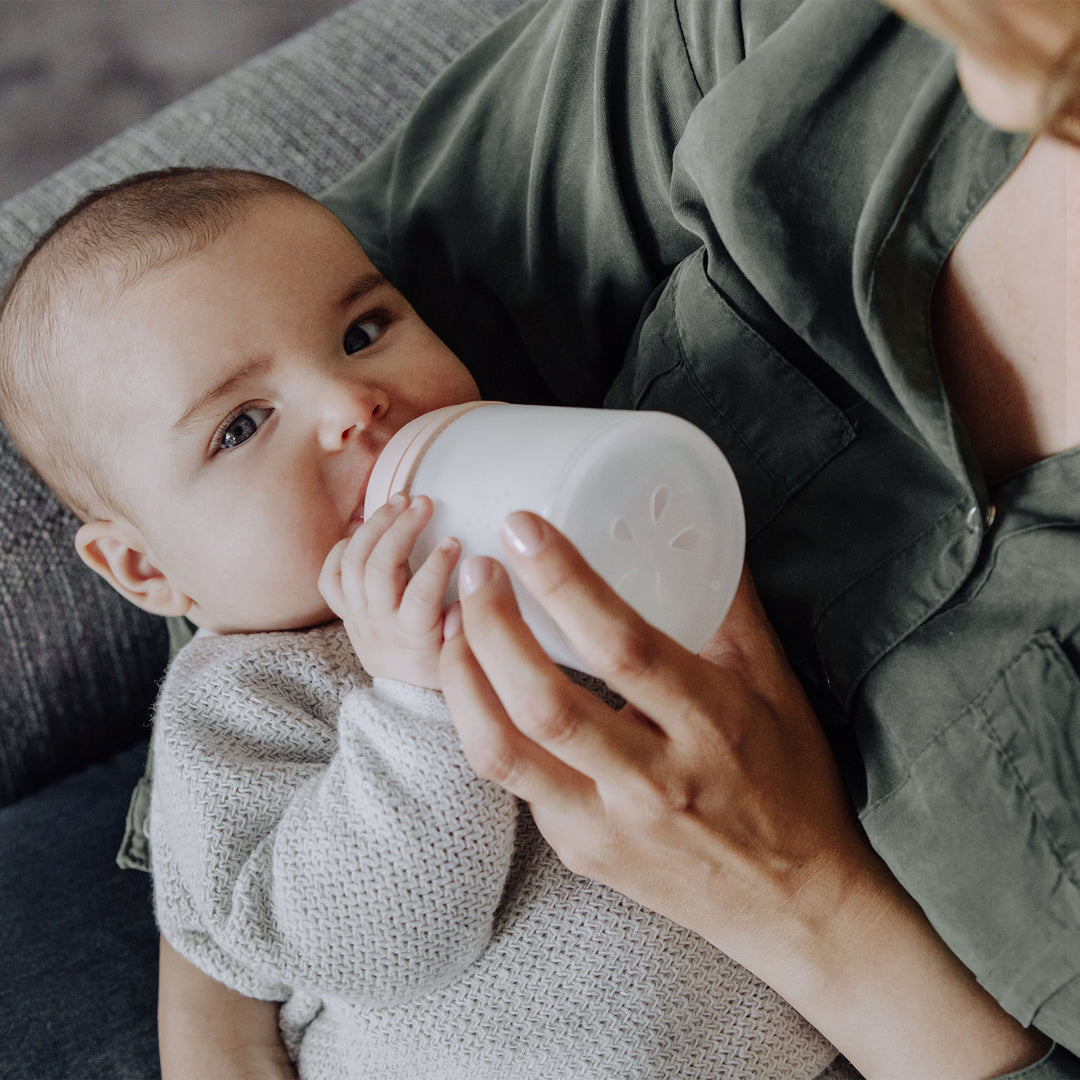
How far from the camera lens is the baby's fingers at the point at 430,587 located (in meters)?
0.66

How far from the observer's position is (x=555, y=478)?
607mm

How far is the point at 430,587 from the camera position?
2.18 ft

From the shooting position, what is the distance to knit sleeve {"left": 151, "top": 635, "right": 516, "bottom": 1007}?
75 centimetres

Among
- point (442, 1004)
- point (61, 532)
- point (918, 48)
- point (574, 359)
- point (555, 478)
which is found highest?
point (918, 48)

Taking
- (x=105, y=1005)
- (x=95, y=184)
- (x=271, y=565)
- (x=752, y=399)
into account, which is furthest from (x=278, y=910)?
(x=95, y=184)

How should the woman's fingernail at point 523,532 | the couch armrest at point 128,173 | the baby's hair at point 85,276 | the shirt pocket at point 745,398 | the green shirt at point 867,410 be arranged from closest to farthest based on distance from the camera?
the woman's fingernail at point 523,532 → the green shirt at point 867,410 → the shirt pocket at point 745,398 → the baby's hair at point 85,276 → the couch armrest at point 128,173

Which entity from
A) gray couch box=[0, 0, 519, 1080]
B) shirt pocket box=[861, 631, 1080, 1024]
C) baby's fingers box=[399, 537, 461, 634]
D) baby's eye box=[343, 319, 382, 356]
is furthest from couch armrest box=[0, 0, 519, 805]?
shirt pocket box=[861, 631, 1080, 1024]

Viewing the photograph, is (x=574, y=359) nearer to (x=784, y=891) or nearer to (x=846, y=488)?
(x=846, y=488)

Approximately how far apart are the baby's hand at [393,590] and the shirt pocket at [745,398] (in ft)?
0.89

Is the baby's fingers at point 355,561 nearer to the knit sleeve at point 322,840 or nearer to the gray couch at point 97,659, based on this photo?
the knit sleeve at point 322,840

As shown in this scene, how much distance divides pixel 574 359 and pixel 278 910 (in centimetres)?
58

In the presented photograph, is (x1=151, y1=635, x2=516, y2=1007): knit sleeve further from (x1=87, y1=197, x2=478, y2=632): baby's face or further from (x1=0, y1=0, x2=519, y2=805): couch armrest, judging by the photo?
(x1=0, y1=0, x2=519, y2=805): couch armrest

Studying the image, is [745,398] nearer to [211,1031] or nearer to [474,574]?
[474,574]

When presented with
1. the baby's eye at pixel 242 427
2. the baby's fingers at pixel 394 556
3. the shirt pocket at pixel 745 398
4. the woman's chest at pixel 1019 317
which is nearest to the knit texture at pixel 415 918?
the baby's fingers at pixel 394 556
